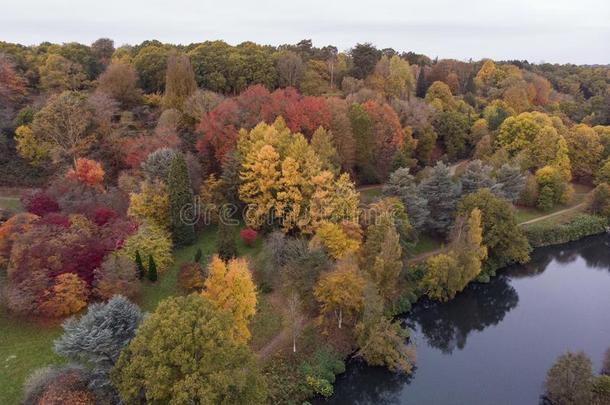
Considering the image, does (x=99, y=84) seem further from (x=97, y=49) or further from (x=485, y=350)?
(x=485, y=350)

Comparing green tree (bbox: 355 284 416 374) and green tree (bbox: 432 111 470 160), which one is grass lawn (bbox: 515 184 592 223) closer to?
green tree (bbox: 432 111 470 160)

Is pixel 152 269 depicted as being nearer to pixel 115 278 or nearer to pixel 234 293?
pixel 115 278

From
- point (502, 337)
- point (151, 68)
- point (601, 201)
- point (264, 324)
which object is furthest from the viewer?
point (151, 68)

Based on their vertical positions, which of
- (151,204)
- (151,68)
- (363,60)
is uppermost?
(363,60)

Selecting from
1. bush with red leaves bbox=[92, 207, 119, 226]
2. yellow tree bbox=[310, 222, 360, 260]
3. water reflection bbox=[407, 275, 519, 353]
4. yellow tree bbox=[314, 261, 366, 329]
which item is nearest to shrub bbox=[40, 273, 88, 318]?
bush with red leaves bbox=[92, 207, 119, 226]

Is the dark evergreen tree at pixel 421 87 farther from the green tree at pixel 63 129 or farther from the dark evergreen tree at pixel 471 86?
the green tree at pixel 63 129

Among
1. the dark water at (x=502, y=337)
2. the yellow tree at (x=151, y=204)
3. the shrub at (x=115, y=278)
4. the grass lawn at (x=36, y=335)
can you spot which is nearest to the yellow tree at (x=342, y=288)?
the grass lawn at (x=36, y=335)

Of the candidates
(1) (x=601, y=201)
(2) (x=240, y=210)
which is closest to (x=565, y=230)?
(1) (x=601, y=201)
